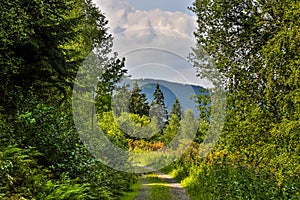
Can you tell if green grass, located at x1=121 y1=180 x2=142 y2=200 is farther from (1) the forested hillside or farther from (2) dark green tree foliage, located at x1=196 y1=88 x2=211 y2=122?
(2) dark green tree foliage, located at x1=196 y1=88 x2=211 y2=122

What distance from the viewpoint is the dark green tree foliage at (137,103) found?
20.2m

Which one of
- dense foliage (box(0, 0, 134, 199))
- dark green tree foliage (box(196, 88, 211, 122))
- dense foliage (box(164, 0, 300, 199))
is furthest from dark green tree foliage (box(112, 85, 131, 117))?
dense foliage (box(0, 0, 134, 199))

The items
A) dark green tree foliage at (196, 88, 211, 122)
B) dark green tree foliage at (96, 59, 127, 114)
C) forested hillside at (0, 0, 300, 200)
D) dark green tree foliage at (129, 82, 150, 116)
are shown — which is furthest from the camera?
Result: dark green tree foliage at (129, 82, 150, 116)

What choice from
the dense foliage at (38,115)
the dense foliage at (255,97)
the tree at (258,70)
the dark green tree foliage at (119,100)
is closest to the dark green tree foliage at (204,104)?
the dense foliage at (255,97)

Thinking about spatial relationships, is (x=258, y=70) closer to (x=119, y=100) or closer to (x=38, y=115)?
(x=38, y=115)

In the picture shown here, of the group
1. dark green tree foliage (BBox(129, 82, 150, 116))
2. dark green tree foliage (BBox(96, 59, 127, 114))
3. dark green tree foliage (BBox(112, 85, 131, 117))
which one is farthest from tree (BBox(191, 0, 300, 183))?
dark green tree foliage (BBox(129, 82, 150, 116))

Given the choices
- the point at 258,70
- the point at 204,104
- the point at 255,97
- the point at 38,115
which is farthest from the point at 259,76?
the point at 38,115

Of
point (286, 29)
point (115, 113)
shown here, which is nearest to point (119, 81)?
point (115, 113)

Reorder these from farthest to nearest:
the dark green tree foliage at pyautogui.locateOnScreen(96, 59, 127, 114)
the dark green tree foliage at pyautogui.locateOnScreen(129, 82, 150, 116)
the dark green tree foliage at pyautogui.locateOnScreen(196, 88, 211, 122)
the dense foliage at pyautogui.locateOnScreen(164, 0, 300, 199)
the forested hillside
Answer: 1. the dark green tree foliage at pyautogui.locateOnScreen(129, 82, 150, 116)
2. the dark green tree foliage at pyautogui.locateOnScreen(96, 59, 127, 114)
3. the dark green tree foliage at pyautogui.locateOnScreen(196, 88, 211, 122)
4. the dense foliage at pyautogui.locateOnScreen(164, 0, 300, 199)
5. the forested hillside

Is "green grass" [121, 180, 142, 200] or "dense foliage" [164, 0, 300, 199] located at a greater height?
"dense foliage" [164, 0, 300, 199]

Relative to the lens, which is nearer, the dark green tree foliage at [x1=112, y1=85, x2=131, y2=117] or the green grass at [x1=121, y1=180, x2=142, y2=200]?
the green grass at [x1=121, y1=180, x2=142, y2=200]

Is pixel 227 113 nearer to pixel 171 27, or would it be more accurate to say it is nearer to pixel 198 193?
pixel 198 193

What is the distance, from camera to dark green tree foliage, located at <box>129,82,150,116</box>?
2020 centimetres

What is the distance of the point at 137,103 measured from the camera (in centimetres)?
2309
